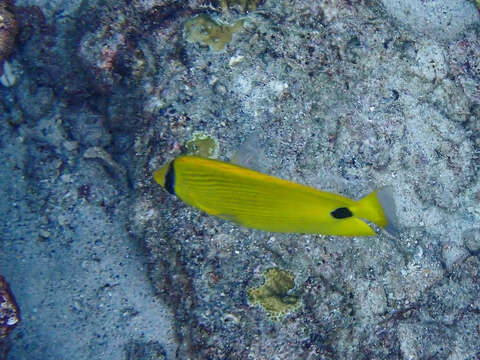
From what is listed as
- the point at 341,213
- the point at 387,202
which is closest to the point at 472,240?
the point at 387,202

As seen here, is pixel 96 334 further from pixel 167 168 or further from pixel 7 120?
pixel 7 120

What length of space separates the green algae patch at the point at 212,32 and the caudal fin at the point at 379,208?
7.38 feet

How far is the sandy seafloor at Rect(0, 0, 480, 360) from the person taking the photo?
10.1 ft

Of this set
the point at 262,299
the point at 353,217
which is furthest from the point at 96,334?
the point at 353,217

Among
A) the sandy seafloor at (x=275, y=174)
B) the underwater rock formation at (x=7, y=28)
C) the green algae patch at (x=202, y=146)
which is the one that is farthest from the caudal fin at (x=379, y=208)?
the underwater rock formation at (x=7, y=28)

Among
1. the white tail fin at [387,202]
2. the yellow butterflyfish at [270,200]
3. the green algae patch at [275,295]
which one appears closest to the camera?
the yellow butterflyfish at [270,200]

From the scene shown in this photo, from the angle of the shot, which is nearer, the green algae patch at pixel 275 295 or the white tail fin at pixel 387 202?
the white tail fin at pixel 387 202

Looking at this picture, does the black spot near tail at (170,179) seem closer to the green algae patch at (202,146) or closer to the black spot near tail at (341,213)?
the black spot near tail at (341,213)

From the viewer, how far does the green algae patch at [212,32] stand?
3.53 metres

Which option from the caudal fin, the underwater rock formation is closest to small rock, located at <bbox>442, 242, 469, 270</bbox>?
the caudal fin

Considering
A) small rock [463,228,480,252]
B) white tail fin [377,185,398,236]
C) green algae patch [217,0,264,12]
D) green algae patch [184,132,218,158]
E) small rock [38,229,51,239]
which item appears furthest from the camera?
small rock [38,229,51,239]

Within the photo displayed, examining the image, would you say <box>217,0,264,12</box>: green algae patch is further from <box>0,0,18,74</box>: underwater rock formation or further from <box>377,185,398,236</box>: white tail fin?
<box>0,0,18,74</box>: underwater rock formation

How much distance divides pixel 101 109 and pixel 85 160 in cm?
68

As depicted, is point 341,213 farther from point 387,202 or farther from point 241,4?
point 241,4
